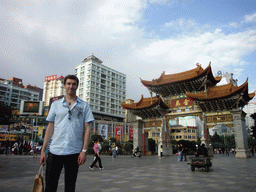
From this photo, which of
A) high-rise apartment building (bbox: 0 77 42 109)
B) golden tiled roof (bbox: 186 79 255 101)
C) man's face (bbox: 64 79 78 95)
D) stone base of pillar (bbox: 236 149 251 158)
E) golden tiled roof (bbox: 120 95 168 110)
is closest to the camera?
man's face (bbox: 64 79 78 95)

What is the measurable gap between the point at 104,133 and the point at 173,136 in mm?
33029

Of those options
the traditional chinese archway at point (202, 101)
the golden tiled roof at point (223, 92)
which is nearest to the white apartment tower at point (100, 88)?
the traditional chinese archway at point (202, 101)

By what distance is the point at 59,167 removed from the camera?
2.82m

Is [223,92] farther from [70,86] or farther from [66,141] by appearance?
[66,141]

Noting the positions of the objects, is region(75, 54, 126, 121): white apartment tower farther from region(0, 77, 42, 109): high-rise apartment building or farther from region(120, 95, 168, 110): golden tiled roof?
region(120, 95, 168, 110): golden tiled roof

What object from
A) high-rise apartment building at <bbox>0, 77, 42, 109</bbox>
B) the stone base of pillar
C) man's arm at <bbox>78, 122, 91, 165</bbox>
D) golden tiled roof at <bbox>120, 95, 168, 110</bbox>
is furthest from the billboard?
man's arm at <bbox>78, 122, 91, 165</bbox>

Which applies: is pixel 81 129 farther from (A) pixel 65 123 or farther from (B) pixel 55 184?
(B) pixel 55 184

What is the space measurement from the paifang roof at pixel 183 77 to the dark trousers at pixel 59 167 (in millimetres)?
21480

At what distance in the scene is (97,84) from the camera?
76250 mm

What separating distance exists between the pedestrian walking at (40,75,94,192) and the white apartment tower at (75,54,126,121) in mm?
68473

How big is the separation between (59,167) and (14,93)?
302ft

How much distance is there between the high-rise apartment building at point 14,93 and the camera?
7856cm

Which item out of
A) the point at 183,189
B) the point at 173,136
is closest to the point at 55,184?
the point at 183,189

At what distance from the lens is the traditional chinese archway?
19969 mm
